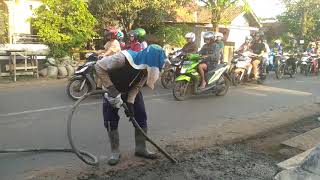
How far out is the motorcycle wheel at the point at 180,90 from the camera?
10.8 meters

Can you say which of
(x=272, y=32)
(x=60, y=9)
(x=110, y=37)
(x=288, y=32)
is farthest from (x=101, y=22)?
(x=272, y=32)

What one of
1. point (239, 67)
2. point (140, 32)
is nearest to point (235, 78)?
point (239, 67)

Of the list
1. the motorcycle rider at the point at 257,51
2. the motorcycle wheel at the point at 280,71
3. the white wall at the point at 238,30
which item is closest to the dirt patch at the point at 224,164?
the motorcycle rider at the point at 257,51

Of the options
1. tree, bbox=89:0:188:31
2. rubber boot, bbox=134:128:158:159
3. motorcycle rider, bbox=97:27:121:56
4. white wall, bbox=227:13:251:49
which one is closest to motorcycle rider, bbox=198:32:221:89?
motorcycle rider, bbox=97:27:121:56

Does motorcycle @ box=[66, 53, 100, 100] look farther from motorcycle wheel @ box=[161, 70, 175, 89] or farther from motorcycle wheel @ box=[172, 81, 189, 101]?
motorcycle wheel @ box=[161, 70, 175, 89]

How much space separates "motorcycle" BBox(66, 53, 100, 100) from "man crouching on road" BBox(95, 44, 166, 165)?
4814 millimetres

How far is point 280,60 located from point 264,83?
3.09m

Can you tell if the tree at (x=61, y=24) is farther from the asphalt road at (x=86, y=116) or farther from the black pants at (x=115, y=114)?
the black pants at (x=115, y=114)

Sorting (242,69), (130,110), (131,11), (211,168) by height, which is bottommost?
(211,168)

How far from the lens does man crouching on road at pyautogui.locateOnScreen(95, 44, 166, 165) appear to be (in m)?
5.14

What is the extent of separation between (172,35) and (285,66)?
22.0 ft

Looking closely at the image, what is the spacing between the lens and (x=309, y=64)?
20.6 meters

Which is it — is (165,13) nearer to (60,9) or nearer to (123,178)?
(60,9)

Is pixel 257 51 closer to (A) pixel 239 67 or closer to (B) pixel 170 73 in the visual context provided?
(A) pixel 239 67
